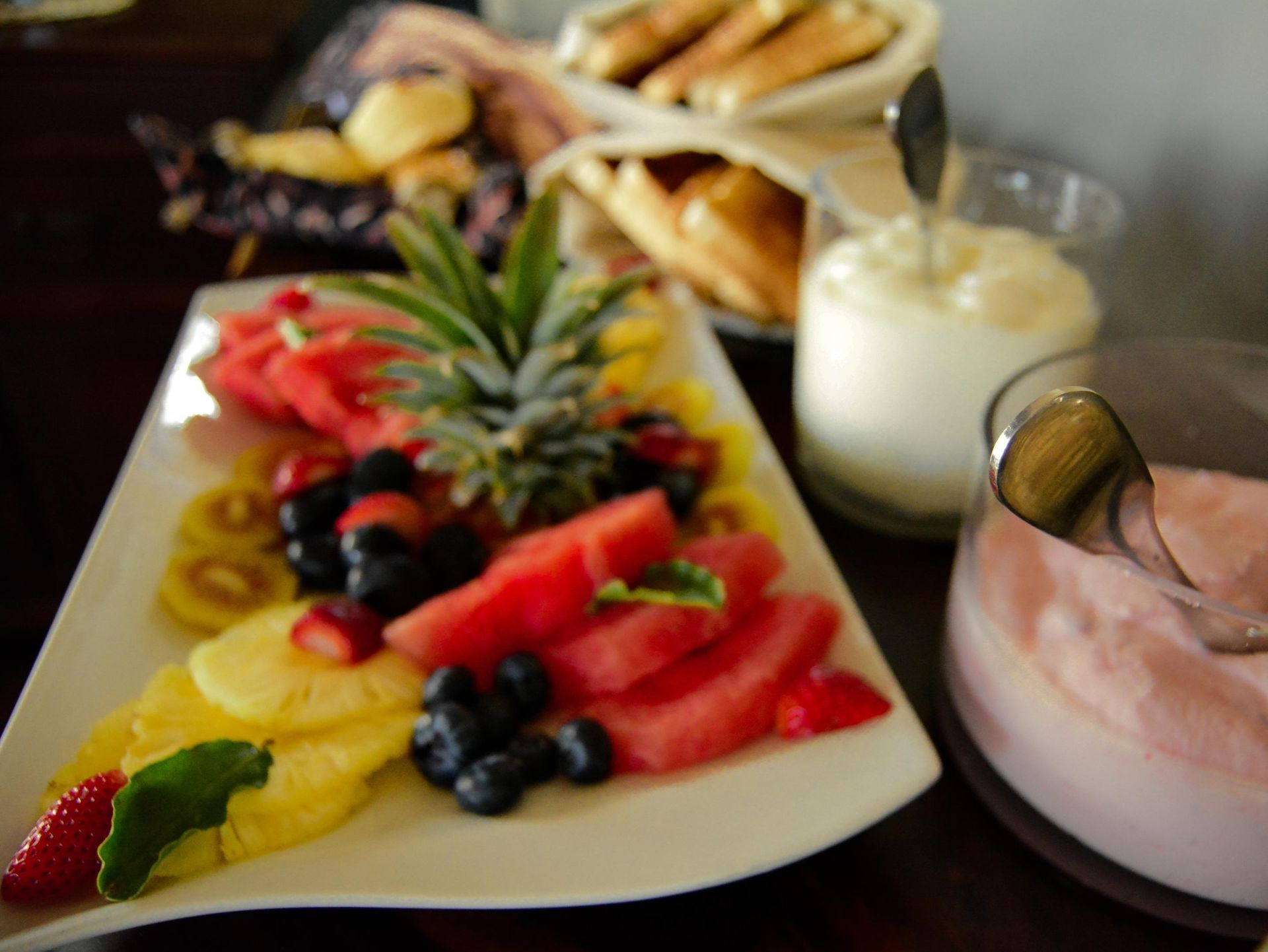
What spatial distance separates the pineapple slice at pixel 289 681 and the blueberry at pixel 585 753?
128 millimetres

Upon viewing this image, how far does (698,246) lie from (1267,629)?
0.80 metres

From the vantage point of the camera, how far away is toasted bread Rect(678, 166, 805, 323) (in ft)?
3.58

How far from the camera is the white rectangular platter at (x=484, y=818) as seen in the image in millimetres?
538

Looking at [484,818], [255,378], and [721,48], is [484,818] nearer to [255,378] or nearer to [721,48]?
[255,378]

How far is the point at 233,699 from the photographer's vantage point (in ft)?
2.13

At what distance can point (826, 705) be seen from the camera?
2.12 ft

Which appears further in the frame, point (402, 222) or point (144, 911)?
point (402, 222)

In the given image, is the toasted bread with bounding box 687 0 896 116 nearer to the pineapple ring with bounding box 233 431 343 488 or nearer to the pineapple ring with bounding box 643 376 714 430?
the pineapple ring with bounding box 643 376 714 430

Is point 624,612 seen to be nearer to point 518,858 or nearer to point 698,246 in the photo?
point 518,858

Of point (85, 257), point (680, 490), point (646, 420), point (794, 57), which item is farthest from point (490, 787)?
point (85, 257)

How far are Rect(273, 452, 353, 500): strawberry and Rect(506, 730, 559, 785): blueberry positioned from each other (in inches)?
15.3

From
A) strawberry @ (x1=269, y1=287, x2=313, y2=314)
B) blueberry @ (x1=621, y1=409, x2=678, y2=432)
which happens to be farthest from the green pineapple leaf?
strawberry @ (x1=269, y1=287, x2=313, y2=314)

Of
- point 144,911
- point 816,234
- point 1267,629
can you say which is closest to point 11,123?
point 816,234

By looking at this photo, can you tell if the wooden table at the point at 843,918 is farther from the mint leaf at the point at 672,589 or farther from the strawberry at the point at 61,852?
the mint leaf at the point at 672,589
